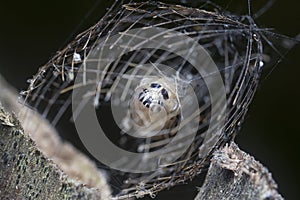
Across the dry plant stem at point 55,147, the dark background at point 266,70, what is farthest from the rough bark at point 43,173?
the dark background at point 266,70

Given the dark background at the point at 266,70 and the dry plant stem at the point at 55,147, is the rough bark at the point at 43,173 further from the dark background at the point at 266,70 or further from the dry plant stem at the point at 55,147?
the dark background at the point at 266,70

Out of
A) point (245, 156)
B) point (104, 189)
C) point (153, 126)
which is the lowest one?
point (104, 189)

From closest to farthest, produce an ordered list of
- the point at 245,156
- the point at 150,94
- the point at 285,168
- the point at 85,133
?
the point at 245,156 < the point at 150,94 < the point at 85,133 < the point at 285,168

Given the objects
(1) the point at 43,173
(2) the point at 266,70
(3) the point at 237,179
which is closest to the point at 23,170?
(1) the point at 43,173

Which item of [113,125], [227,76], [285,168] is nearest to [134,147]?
[113,125]

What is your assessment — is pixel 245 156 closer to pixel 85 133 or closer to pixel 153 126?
pixel 153 126

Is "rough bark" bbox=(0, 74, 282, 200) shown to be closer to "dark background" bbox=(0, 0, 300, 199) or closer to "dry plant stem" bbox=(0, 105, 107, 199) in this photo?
"dry plant stem" bbox=(0, 105, 107, 199)

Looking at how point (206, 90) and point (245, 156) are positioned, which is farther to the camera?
point (206, 90)

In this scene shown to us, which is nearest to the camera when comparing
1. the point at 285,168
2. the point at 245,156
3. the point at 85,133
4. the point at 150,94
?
the point at 245,156
